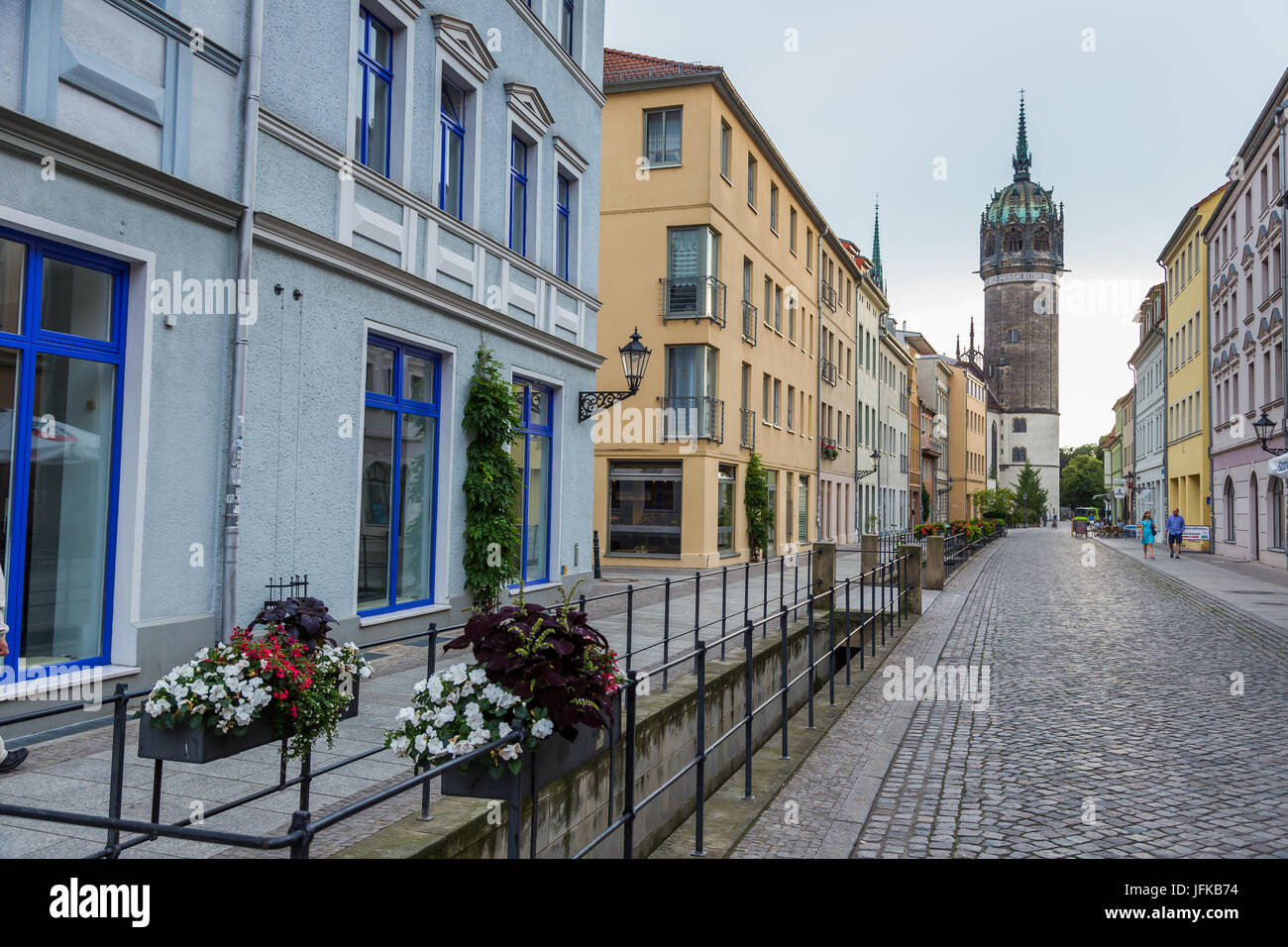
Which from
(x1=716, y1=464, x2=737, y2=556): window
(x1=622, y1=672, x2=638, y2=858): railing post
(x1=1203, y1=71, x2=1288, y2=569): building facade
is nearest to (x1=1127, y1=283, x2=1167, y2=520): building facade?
(x1=1203, y1=71, x2=1288, y2=569): building facade

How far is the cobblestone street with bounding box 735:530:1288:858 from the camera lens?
18.1ft

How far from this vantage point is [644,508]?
85.6 feet

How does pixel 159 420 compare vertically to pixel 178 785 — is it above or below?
above

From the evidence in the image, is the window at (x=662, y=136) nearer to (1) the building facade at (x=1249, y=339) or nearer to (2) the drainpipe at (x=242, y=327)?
(1) the building facade at (x=1249, y=339)

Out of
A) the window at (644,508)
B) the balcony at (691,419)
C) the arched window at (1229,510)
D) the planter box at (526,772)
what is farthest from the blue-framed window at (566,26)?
the arched window at (1229,510)

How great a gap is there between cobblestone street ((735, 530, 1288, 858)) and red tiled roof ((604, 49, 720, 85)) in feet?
55.6

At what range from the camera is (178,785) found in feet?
17.4

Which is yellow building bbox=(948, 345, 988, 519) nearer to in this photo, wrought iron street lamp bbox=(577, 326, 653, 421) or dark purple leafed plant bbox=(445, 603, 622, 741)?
wrought iron street lamp bbox=(577, 326, 653, 421)

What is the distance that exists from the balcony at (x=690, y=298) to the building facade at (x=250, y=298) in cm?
1219

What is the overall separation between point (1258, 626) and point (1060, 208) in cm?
11490
